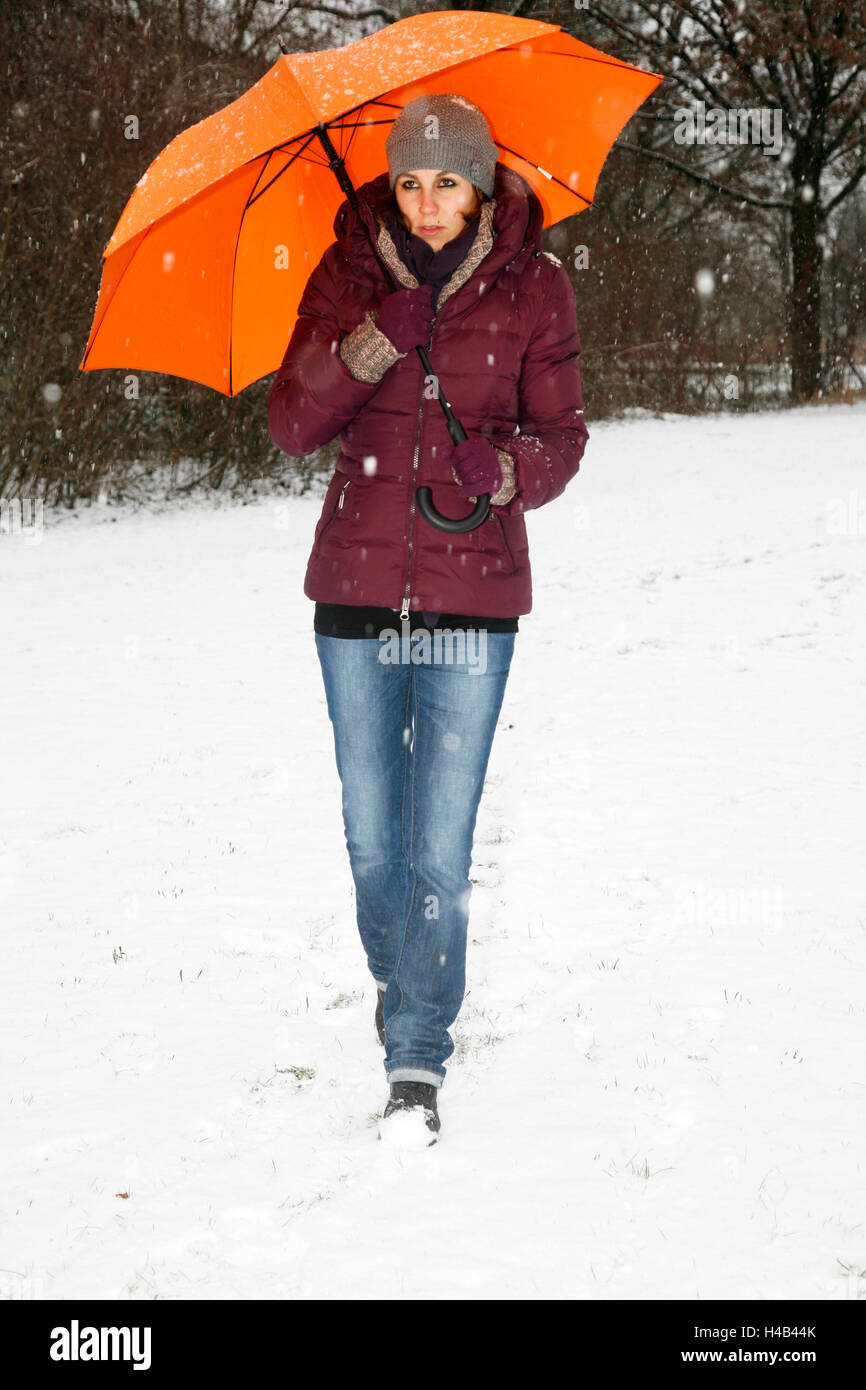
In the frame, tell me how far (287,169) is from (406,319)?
0.86 metres

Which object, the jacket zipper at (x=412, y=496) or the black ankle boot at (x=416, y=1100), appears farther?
the black ankle boot at (x=416, y=1100)

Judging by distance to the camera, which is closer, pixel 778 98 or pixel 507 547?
pixel 507 547

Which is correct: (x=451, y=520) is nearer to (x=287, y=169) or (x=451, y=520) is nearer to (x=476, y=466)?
(x=476, y=466)

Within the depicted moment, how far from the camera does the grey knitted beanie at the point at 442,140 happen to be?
2422 millimetres

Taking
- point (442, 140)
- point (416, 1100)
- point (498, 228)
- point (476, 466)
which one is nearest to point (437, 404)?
point (476, 466)

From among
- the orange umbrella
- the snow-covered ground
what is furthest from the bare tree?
the orange umbrella

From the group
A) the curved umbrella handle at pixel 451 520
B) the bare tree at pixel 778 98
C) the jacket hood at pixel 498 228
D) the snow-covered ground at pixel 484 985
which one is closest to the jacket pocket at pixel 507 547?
the curved umbrella handle at pixel 451 520

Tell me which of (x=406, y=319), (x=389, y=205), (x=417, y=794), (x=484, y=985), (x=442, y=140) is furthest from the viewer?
(x=484, y=985)

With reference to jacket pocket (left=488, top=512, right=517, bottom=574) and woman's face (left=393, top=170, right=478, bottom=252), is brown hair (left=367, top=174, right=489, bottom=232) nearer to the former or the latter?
woman's face (left=393, top=170, right=478, bottom=252)

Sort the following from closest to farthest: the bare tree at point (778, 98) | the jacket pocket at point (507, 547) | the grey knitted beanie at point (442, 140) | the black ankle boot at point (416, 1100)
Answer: the grey knitted beanie at point (442, 140) < the jacket pocket at point (507, 547) < the black ankle boot at point (416, 1100) < the bare tree at point (778, 98)

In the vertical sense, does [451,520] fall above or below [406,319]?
below

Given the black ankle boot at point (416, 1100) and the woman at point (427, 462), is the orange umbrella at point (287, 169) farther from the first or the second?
the black ankle boot at point (416, 1100)

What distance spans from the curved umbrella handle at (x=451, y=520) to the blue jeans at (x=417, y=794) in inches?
10.2

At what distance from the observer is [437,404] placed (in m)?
2.48
